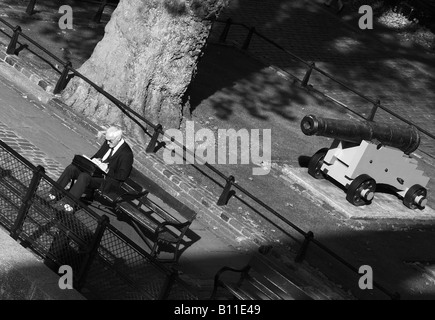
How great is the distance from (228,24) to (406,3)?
852cm

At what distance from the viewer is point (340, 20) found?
28.2 meters

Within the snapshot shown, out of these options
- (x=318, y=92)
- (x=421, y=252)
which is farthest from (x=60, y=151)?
(x=318, y=92)

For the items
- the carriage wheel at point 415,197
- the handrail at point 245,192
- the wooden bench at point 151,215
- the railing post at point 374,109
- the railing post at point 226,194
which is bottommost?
the wooden bench at point 151,215

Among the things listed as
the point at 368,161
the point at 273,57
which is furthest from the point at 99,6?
the point at 368,161

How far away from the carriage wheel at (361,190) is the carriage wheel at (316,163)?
0.80 metres

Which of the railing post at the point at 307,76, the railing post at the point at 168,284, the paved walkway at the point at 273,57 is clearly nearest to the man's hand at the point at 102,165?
the paved walkway at the point at 273,57

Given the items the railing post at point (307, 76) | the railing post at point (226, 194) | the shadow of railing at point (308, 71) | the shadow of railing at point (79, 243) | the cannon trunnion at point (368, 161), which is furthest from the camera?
the railing post at point (307, 76)

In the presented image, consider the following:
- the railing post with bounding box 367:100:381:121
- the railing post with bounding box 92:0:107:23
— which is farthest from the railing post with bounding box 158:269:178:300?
the railing post with bounding box 92:0:107:23

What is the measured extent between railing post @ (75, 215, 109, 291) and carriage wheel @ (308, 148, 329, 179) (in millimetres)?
7489

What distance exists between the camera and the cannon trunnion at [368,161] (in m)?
17.0

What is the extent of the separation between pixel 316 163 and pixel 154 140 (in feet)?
10.7

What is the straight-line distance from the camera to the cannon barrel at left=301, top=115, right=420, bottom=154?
16438 mm

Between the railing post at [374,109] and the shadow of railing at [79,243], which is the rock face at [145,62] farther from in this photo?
the shadow of railing at [79,243]

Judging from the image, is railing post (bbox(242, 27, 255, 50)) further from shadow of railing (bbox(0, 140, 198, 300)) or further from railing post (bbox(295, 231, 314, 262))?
shadow of railing (bbox(0, 140, 198, 300))
